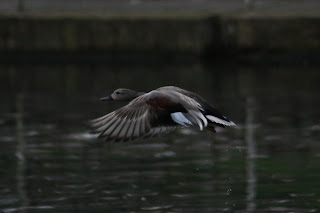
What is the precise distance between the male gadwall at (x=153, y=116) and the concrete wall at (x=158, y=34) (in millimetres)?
8878

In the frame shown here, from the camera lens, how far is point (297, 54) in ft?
55.6

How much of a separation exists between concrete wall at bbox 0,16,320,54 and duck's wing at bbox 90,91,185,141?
8942 mm

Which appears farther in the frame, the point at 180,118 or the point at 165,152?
the point at 165,152

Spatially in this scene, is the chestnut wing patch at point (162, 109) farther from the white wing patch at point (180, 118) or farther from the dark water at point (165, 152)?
the dark water at point (165, 152)

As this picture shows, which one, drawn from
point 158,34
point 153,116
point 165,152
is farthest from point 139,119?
point 158,34

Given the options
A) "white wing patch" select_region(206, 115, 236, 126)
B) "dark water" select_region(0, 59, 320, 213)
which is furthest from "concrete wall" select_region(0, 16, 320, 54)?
"white wing patch" select_region(206, 115, 236, 126)

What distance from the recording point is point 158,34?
55.2 ft

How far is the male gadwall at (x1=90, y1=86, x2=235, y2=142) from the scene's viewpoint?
298 inches

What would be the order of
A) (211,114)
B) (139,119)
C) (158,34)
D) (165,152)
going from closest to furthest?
(139,119) < (211,114) < (165,152) < (158,34)

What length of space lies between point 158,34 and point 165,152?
6730 mm

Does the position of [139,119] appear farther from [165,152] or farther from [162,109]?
[165,152]

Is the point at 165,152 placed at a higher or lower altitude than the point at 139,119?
lower

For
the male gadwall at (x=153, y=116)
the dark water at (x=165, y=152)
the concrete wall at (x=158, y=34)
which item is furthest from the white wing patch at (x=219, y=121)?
the concrete wall at (x=158, y=34)

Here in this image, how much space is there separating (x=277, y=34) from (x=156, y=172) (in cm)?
786
